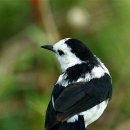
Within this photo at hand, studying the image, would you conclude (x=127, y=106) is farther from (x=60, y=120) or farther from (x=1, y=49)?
(x=60, y=120)

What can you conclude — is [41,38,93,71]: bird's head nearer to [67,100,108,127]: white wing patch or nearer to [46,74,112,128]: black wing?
[46,74,112,128]: black wing

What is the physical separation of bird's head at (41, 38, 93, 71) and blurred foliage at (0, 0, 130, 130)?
1.30 metres

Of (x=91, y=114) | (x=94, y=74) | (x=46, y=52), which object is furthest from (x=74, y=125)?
(x=46, y=52)

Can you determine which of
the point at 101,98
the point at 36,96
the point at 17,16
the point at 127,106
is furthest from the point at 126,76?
the point at 101,98

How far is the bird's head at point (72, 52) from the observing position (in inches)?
271

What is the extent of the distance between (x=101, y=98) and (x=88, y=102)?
172 millimetres

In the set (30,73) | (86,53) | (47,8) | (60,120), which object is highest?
(47,8)

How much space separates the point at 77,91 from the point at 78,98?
7 cm

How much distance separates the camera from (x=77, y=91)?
21.6 feet

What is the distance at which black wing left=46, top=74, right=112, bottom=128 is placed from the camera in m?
6.37

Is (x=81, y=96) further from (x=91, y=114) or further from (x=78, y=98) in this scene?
(x=91, y=114)

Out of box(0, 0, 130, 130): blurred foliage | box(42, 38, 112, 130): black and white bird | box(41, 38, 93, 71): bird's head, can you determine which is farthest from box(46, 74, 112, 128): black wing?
box(0, 0, 130, 130): blurred foliage

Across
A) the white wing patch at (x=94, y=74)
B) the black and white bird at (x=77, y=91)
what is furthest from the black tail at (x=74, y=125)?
the white wing patch at (x=94, y=74)

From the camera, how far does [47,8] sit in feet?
30.9
